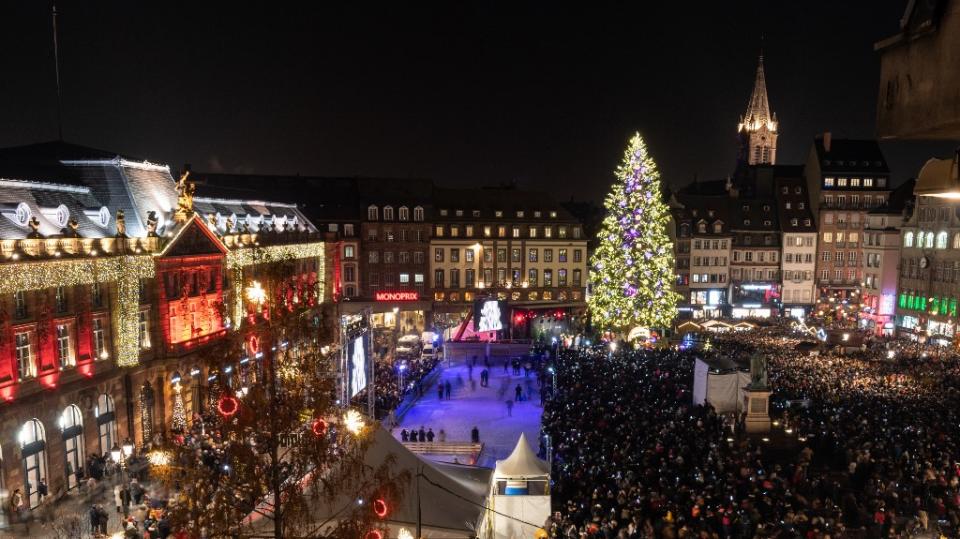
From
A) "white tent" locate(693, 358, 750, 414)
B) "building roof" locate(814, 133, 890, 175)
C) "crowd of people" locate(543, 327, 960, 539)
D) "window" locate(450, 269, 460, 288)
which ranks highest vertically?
"building roof" locate(814, 133, 890, 175)

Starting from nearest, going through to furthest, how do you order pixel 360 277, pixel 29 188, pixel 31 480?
pixel 31 480, pixel 29 188, pixel 360 277

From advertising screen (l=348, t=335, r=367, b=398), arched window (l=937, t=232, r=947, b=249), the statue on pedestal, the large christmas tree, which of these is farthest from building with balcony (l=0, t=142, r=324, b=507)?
arched window (l=937, t=232, r=947, b=249)

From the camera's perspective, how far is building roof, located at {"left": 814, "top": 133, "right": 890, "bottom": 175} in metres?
78.6

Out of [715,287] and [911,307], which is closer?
[911,307]

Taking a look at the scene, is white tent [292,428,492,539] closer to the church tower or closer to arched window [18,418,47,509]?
arched window [18,418,47,509]

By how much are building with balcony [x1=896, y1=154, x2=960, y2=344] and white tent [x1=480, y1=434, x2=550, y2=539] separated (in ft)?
160

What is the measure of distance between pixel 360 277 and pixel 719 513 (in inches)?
2146

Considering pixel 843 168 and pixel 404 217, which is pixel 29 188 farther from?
pixel 843 168

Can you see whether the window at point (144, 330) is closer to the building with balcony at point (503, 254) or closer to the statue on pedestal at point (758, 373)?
the statue on pedestal at point (758, 373)

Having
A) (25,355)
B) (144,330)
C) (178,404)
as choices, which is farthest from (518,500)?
(178,404)

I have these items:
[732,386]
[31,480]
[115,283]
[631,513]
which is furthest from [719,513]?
[115,283]

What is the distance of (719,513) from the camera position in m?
17.9

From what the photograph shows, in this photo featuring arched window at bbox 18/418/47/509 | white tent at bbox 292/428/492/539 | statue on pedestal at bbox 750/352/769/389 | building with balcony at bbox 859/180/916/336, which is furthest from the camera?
building with balcony at bbox 859/180/916/336

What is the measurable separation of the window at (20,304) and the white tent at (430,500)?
1684cm
